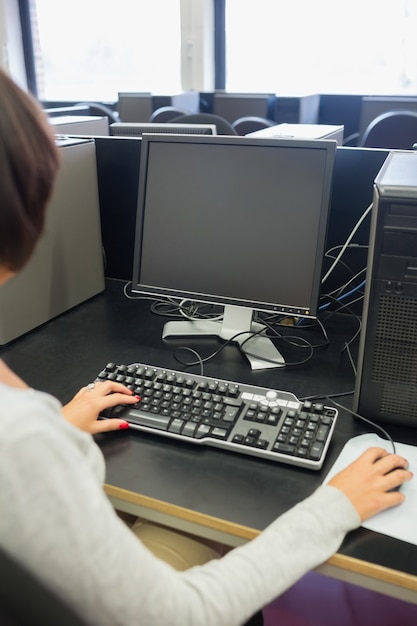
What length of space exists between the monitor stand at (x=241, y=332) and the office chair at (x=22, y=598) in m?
0.74

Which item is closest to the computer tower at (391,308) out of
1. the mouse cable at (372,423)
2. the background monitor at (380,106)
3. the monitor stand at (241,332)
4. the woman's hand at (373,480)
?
the mouse cable at (372,423)

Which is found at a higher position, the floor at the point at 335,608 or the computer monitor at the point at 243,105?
the computer monitor at the point at 243,105

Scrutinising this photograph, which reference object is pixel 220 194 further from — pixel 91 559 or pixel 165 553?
pixel 91 559

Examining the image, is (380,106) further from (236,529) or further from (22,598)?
(22,598)

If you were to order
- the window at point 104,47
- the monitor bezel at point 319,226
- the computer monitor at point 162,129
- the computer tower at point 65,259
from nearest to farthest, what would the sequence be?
the monitor bezel at point 319,226 < the computer tower at point 65,259 < the computer monitor at point 162,129 < the window at point 104,47

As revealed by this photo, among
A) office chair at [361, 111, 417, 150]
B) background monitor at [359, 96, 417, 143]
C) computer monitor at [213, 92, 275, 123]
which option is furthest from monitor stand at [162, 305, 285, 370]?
computer monitor at [213, 92, 275, 123]

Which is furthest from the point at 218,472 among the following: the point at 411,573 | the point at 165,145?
the point at 165,145

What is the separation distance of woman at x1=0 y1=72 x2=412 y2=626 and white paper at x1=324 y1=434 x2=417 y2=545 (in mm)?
83

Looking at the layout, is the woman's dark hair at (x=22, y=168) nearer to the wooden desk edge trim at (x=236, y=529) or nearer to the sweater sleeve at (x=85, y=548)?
the sweater sleeve at (x=85, y=548)

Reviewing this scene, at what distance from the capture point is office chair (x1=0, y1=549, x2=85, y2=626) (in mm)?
480

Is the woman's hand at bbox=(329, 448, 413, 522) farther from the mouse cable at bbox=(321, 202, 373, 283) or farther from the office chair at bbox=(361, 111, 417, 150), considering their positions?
the office chair at bbox=(361, 111, 417, 150)

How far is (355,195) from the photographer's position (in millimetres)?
1341

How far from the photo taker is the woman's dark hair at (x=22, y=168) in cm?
56

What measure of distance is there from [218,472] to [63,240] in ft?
2.48
